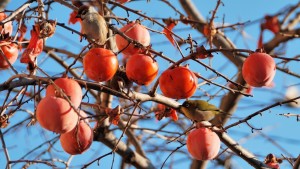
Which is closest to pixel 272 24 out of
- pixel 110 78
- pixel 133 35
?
pixel 133 35

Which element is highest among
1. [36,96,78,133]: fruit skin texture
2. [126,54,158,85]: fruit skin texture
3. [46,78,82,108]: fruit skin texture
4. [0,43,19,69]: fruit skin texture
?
[0,43,19,69]: fruit skin texture

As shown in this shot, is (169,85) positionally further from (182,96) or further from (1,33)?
(1,33)

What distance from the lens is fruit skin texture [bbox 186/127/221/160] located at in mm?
1559

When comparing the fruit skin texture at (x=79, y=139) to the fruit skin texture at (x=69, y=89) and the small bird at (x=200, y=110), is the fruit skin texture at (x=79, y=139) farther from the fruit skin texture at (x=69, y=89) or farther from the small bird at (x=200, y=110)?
the small bird at (x=200, y=110)

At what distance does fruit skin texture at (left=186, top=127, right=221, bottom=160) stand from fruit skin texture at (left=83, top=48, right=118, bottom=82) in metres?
0.38

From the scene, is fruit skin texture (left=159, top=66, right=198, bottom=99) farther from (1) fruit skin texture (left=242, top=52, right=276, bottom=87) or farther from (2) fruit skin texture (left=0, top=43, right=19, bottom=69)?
(2) fruit skin texture (left=0, top=43, right=19, bottom=69)

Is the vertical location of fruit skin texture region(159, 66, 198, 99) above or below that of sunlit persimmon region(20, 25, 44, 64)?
below

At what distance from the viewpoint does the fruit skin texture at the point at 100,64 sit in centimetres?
138

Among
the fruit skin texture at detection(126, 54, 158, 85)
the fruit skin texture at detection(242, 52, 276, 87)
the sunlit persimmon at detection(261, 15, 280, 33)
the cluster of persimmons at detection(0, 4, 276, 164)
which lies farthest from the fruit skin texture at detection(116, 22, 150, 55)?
the sunlit persimmon at detection(261, 15, 280, 33)

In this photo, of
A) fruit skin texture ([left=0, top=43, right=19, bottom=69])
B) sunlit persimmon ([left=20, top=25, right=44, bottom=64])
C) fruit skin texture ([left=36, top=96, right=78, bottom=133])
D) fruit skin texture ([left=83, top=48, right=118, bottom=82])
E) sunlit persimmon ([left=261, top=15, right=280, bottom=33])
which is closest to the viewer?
fruit skin texture ([left=36, top=96, right=78, bottom=133])

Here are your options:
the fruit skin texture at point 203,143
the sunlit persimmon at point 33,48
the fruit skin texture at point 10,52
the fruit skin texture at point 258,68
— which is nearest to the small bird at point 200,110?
the fruit skin texture at point 203,143

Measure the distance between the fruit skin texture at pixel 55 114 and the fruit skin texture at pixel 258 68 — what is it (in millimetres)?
578

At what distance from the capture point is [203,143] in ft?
5.10

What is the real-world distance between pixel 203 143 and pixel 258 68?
0.99ft
